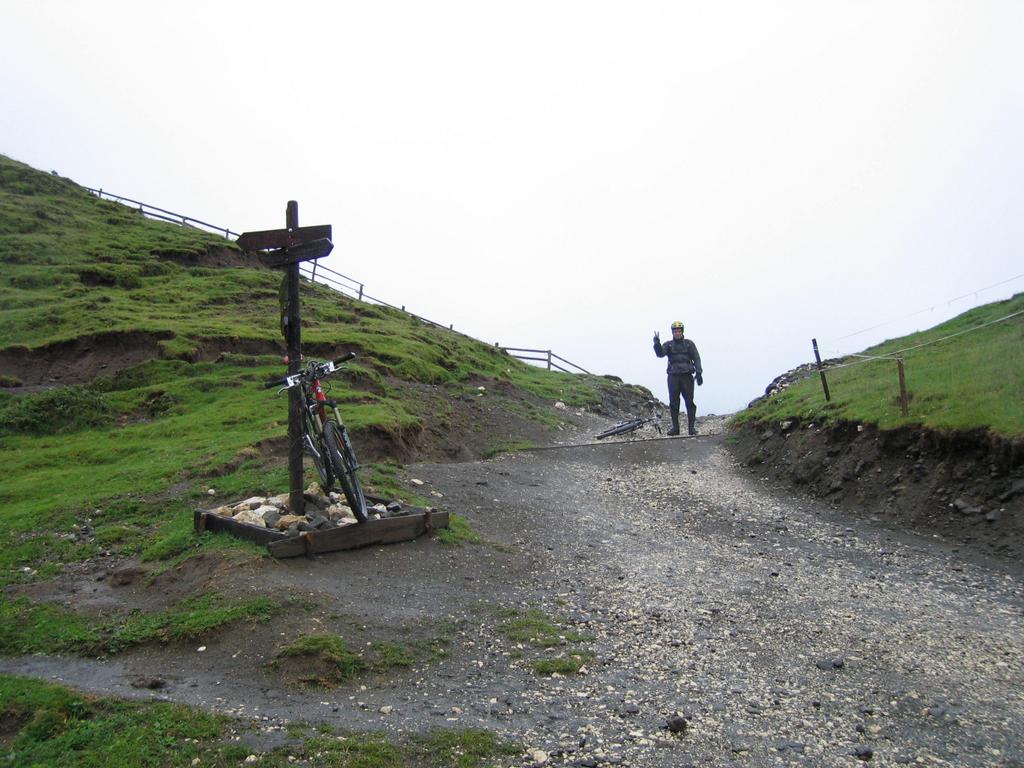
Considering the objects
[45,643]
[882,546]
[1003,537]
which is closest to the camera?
[45,643]

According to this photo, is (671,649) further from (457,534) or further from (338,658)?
(457,534)

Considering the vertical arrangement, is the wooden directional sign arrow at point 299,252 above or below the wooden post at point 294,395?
above

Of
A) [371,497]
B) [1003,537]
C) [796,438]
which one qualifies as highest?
[796,438]

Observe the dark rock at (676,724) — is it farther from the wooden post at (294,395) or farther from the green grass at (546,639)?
the wooden post at (294,395)

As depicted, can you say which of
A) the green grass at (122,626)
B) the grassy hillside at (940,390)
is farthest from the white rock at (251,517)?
the grassy hillside at (940,390)

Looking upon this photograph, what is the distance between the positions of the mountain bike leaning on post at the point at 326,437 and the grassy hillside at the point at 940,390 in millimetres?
9462

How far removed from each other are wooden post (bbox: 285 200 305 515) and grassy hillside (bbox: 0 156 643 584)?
4.90 feet

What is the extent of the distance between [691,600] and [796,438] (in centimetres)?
929

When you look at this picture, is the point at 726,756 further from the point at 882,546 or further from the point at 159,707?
the point at 882,546

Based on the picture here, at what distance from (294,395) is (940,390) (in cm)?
1162

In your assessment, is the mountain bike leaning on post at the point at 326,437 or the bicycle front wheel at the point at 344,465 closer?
the bicycle front wheel at the point at 344,465

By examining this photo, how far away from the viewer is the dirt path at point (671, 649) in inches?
220

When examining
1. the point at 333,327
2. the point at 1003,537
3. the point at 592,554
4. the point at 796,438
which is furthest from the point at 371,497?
the point at 333,327

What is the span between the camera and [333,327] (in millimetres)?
32312
